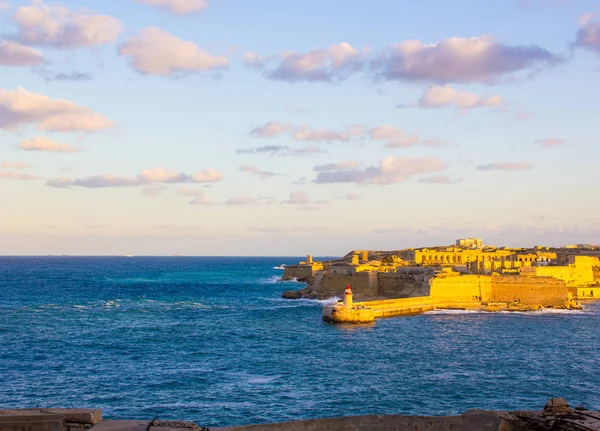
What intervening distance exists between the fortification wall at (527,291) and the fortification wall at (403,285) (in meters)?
7.50

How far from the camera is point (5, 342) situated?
44.2 m

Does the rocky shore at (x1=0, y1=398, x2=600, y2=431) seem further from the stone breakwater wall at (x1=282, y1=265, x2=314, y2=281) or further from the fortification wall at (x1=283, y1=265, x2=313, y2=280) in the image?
the fortification wall at (x1=283, y1=265, x2=313, y2=280)

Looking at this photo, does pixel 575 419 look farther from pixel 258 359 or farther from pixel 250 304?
pixel 250 304

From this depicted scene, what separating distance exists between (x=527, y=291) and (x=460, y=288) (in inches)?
310

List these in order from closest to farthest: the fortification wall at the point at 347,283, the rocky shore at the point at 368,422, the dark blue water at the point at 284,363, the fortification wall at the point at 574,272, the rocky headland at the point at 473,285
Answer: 1. the rocky shore at the point at 368,422
2. the dark blue water at the point at 284,363
3. the rocky headland at the point at 473,285
4. the fortification wall at the point at 574,272
5. the fortification wall at the point at 347,283

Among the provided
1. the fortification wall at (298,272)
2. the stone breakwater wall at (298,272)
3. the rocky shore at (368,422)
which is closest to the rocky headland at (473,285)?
the stone breakwater wall at (298,272)

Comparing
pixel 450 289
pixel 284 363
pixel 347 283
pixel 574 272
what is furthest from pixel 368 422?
pixel 574 272

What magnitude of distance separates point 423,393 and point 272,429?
19.3 metres

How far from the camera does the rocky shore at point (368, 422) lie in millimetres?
11484

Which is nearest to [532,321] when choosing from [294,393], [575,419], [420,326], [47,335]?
[420,326]

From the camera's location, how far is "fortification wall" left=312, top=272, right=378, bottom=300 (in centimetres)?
7850

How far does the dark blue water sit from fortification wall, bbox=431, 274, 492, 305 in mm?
4091

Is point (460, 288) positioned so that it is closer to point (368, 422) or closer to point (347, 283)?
point (347, 283)

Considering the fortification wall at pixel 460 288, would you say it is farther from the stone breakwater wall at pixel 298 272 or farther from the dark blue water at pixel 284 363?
the stone breakwater wall at pixel 298 272
